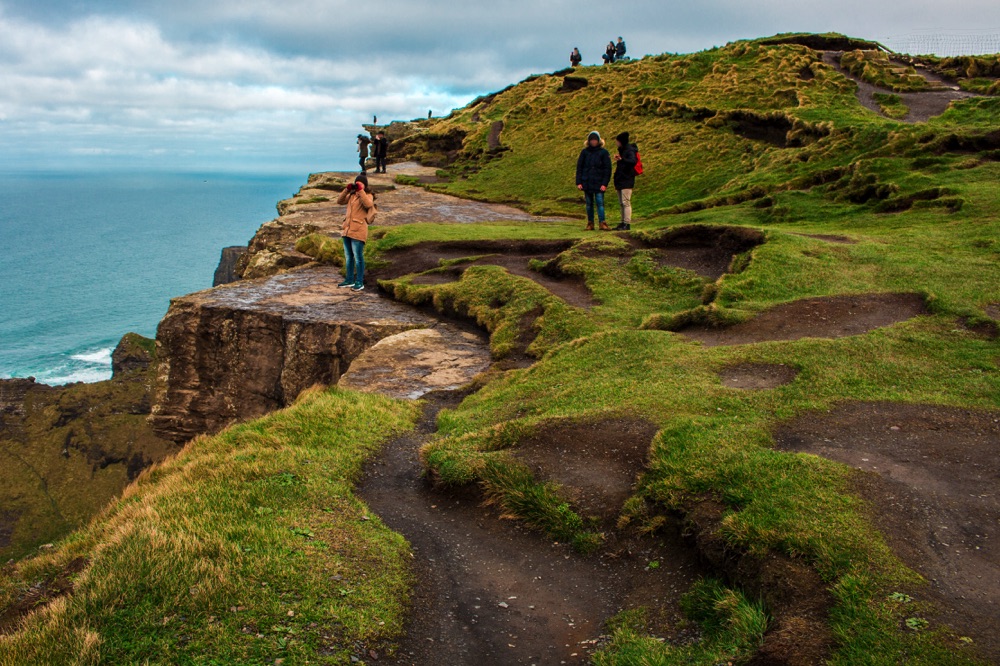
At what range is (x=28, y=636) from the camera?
6012 millimetres

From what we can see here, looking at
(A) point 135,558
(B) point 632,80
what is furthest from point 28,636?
(B) point 632,80

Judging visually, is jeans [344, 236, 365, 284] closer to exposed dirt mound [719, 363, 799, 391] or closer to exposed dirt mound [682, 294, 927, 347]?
exposed dirt mound [682, 294, 927, 347]

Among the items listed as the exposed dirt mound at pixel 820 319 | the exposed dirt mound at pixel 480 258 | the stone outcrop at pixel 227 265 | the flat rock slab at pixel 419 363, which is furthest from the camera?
the stone outcrop at pixel 227 265

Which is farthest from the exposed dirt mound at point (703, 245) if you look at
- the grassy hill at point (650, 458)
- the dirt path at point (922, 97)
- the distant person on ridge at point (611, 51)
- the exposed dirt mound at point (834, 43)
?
the distant person on ridge at point (611, 51)

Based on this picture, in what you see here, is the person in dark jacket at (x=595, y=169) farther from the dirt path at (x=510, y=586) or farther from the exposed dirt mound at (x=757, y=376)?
the dirt path at (x=510, y=586)

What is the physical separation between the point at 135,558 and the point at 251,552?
106 cm

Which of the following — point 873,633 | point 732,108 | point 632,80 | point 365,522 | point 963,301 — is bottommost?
point 365,522

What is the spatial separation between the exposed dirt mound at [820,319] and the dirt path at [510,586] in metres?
6.30

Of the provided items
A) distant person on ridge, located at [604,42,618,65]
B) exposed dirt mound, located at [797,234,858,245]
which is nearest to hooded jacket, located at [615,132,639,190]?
exposed dirt mound, located at [797,234,858,245]

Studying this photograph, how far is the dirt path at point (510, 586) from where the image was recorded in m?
6.62

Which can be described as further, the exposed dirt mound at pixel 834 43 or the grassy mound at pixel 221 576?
the exposed dirt mound at pixel 834 43

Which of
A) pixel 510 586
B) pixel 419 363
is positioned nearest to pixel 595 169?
pixel 419 363

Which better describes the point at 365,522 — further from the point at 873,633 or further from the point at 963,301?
the point at 963,301

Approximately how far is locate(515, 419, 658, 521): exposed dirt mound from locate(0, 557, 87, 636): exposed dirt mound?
17.2 feet
